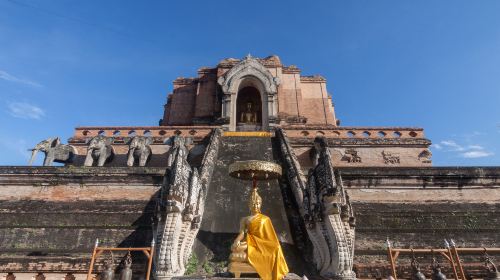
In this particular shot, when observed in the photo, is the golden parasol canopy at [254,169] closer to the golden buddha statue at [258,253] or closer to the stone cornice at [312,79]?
the golden buddha statue at [258,253]

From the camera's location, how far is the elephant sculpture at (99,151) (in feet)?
48.5

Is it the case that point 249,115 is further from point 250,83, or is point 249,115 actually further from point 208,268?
point 208,268

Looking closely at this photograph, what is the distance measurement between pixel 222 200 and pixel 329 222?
3.70 m

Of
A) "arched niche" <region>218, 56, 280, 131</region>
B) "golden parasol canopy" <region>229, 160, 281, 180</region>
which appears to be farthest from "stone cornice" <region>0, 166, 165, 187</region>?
"arched niche" <region>218, 56, 280, 131</region>

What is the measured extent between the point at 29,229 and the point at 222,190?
537cm

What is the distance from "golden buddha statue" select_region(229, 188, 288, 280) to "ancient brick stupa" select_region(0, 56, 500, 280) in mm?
534

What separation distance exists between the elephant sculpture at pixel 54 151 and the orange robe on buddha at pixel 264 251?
1181cm

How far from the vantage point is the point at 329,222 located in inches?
289

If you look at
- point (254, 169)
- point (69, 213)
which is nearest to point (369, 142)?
point (254, 169)

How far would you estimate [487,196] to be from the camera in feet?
35.3

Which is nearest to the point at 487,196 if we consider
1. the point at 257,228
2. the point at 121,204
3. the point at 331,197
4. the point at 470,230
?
the point at 470,230

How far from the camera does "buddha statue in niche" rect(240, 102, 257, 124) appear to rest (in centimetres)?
2284

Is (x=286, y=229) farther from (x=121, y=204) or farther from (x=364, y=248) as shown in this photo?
(x=121, y=204)

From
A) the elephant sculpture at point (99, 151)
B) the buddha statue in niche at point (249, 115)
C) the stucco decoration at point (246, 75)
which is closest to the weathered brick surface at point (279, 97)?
the stucco decoration at point (246, 75)
